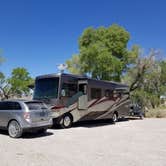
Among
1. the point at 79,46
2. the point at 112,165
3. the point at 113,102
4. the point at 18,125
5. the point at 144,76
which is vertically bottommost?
the point at 112,165

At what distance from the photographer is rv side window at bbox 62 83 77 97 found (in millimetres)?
15000

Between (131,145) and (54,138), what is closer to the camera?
(131,145)

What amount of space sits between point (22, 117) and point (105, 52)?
16112 millimetres

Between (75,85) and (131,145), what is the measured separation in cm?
682

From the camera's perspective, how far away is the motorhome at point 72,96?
48.1 ft

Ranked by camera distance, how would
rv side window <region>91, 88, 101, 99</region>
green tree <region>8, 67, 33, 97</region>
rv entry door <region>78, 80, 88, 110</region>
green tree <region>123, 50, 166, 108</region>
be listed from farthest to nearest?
green tree <region>8, 67, 33, 97</region> → green tree <region>123, 50, 166, 108</region> → rv side window <region>91, 88, 101, 99</region> → rv entry door <region>78, 80, 88, 110</region>

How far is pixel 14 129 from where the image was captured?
11.2 metres

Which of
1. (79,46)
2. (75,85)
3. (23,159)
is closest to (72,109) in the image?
(75,85)

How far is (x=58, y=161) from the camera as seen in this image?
23.4ft

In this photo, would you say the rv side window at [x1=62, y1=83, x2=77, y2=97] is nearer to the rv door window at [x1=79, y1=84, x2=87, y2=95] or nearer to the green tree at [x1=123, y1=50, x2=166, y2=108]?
the rv door window at [x1=79, y1=84, x2=87, y2=95]

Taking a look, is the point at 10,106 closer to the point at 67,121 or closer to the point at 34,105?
the point at 34,105

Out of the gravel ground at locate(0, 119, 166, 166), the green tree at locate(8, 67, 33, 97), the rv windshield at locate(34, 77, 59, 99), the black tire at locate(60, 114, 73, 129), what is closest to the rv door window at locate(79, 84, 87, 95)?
the black tire at locate(60, 114, 73, 129)

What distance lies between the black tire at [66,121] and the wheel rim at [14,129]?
12.7 feet

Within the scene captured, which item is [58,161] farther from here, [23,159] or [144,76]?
[144,76]
